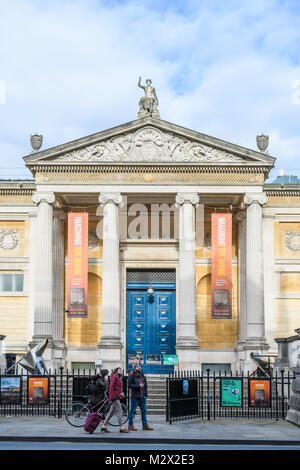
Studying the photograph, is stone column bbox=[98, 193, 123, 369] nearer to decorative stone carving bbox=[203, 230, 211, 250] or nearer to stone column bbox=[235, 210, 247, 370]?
decorative stone carving bbox=[203, 230, 211, 250]

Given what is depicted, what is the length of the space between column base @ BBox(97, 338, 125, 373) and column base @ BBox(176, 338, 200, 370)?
2567mm

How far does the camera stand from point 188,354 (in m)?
33.0

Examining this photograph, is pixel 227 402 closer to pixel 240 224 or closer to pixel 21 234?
pixel 240 224

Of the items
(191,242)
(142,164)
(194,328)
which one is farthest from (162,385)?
(142,164)

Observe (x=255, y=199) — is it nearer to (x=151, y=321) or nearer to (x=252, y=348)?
(x=252, y=348)

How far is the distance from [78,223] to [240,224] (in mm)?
7935

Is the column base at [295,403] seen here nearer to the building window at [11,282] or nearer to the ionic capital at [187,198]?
the ionic capital at [187,198]

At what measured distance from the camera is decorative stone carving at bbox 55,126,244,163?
34.7m

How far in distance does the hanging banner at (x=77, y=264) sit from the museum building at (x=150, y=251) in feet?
0.72

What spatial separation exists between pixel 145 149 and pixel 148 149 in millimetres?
140

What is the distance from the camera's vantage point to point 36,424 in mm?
21500

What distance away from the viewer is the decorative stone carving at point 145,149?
34.7 meters

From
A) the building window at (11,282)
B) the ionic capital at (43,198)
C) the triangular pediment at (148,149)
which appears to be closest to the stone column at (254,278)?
the triangular pediment at (148,149)

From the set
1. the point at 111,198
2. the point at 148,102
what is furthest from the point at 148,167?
the point at 148,102
